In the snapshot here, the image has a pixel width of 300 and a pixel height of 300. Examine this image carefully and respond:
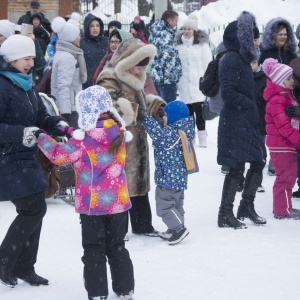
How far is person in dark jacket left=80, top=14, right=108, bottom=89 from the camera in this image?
10.4 meters

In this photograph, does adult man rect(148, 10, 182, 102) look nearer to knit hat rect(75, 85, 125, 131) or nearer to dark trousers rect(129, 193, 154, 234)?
dark trousers rect(129, 193, 154, 234)

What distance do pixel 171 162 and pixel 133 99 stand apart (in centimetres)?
62

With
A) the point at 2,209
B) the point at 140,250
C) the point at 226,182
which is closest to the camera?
the point at 140,250

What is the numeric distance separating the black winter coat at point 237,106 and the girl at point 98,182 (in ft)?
7.09

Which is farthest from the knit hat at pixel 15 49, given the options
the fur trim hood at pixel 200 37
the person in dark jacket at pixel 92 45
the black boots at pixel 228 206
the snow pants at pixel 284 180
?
the fur trim hood at pixel 200 37

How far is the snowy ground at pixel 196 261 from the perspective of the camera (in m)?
5.28

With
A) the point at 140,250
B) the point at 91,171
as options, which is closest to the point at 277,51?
the point at 140,250

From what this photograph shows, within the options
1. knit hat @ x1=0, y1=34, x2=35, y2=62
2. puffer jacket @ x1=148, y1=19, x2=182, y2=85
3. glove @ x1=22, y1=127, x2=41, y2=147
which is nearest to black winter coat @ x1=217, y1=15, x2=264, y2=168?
knit hat @ x1=0, y1=34, x2=35, y2=62

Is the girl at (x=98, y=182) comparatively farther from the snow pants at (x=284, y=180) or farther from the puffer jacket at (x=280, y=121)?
the snow pants at (x=284, y=180)

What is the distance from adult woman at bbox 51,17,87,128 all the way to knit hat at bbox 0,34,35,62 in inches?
160

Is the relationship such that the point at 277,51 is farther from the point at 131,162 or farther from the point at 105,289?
the point at 105,289

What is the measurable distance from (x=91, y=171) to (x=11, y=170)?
599 millimetres

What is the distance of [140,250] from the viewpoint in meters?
6.39

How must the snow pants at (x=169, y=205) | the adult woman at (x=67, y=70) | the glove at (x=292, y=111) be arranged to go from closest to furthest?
the snow pants at (x=169, y=205) → the glove at (x=292, y=111) → the adult woman at (x=67, y=70)
